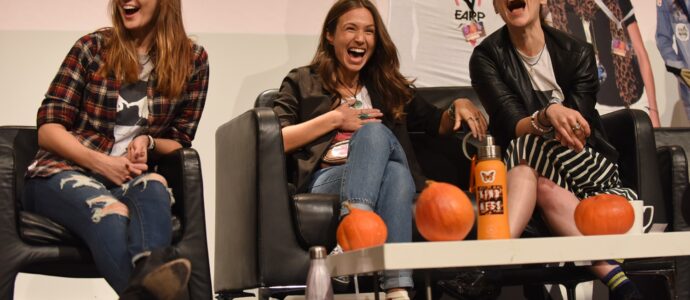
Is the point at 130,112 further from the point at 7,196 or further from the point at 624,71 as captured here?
the point at 624,71

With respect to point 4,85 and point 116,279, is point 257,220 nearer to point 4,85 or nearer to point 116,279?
point 116,279

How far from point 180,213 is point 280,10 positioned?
1376mm

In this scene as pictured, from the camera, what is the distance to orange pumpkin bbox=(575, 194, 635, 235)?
1.83 m

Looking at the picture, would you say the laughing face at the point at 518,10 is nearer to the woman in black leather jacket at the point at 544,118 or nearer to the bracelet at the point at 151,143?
the woman in black leather jacket at the point at 544,118

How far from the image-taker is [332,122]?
9.24ft

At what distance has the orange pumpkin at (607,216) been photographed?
72.1 inches

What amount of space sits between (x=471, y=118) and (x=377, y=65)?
54cm

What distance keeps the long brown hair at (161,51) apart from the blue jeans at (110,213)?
0.35 metres

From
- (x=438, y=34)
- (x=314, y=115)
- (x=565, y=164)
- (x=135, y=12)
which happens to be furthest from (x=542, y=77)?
(x=135, y=12)

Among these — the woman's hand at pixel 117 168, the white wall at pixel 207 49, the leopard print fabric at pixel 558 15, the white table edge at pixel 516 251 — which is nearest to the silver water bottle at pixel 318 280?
the white table edge at pixel 516 251

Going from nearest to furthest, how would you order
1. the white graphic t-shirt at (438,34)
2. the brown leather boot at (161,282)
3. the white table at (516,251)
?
the white table at (516,251), the brown leather boot at (161,282), the white graphic t-shirt at (438,34)

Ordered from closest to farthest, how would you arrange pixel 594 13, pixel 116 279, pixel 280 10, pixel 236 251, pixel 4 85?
pixel 116 279 → pixel 236 251 → pixel 4 85 → pixel 280 10 → pixel 594 13

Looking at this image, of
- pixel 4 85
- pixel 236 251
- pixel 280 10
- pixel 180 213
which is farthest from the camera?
pixel 280 10

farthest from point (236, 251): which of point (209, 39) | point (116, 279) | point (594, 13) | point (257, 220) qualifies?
point (594, 13)
